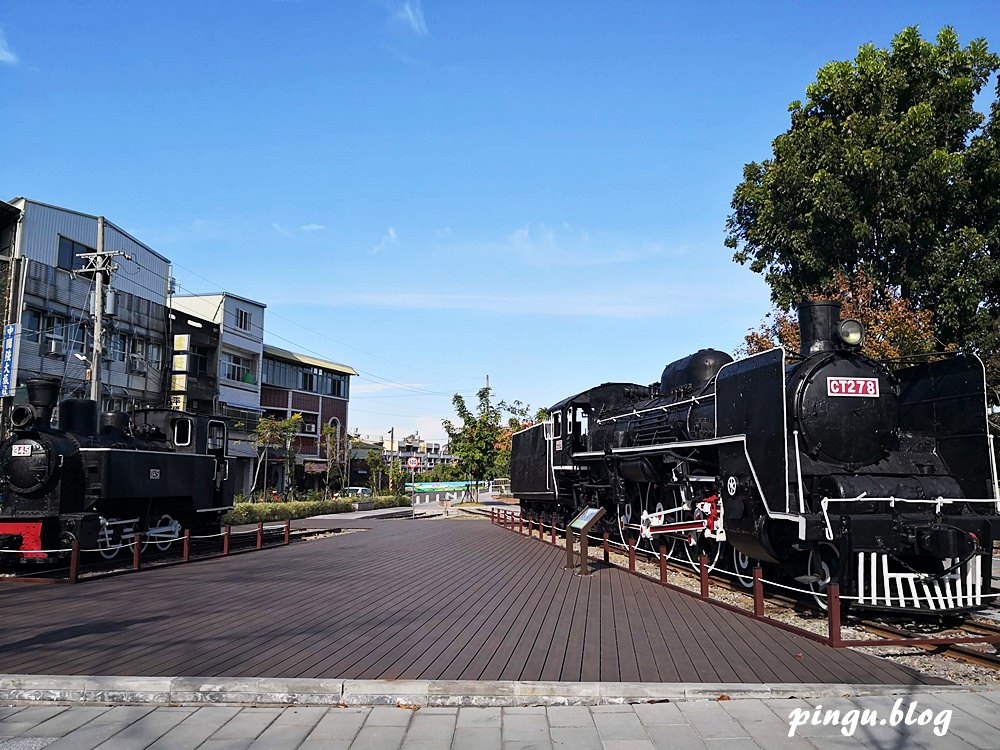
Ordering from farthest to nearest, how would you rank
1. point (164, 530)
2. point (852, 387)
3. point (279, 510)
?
point (279, 510)
point (164, 530)
point (852, 387)

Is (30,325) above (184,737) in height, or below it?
above

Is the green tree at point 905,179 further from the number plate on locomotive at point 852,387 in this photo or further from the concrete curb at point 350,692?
the concrete curb at point 350,692

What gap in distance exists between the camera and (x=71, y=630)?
6.59m

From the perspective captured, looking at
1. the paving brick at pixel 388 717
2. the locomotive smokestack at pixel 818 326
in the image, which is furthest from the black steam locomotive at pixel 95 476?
the locomotive smokestack at pixel 818 326

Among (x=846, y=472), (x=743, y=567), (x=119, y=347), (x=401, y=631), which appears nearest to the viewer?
(x=401, y=631)

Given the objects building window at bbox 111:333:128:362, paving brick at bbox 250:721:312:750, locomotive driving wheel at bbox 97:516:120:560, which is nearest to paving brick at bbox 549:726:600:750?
paving brick at bbox 250:721:312:750

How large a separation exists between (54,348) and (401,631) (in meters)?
23.5

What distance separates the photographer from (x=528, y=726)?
429 cm

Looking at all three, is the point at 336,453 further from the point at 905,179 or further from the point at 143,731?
the point at 143,731

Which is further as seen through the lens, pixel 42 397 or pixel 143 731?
pixel 42 397

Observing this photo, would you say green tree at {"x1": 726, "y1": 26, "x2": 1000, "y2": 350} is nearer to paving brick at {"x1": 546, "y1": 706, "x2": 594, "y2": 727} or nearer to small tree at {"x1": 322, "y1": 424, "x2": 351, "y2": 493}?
paving brick at {"x1": 546, "y1": 706, "x2": 594, "y2": 727}

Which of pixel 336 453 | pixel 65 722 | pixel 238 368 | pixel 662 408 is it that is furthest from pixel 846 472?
pixel 336 453

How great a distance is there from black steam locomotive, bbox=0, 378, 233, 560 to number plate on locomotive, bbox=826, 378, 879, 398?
405 inches

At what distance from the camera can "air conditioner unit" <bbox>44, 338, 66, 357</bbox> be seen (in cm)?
2445
